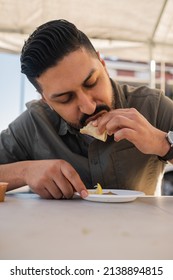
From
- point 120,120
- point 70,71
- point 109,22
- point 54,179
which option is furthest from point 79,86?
point 109,22

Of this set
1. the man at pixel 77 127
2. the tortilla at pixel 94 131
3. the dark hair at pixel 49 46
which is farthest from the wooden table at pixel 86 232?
the dark hair at pixel 49 46

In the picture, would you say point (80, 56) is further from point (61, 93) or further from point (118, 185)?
point (118, 185)

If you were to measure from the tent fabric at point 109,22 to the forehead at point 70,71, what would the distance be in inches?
56.1

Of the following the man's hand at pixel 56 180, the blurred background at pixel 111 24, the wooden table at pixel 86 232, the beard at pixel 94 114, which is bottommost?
the wooden table at pixel 86 232

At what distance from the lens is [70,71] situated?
1238 mm

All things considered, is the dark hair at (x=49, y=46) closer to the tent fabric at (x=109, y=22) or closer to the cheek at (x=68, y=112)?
the cheek at (x=68, y=112)

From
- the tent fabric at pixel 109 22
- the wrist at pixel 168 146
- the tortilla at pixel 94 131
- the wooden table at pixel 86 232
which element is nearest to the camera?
the wooden table at pixel 86 232

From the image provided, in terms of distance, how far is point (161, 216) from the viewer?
77cm

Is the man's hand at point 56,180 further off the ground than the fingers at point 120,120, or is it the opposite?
the fingers at point 120,120

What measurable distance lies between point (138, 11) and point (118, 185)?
5.94ft

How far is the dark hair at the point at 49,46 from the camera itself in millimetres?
1297

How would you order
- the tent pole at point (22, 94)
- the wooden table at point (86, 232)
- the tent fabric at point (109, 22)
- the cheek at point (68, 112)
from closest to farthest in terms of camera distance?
the wooden table at point (86, 232), the cheek at point (68, 112), the tent fabric at point (109, 22), the tent pole at point (22, 94)

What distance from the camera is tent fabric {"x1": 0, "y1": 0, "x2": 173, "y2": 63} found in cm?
248
